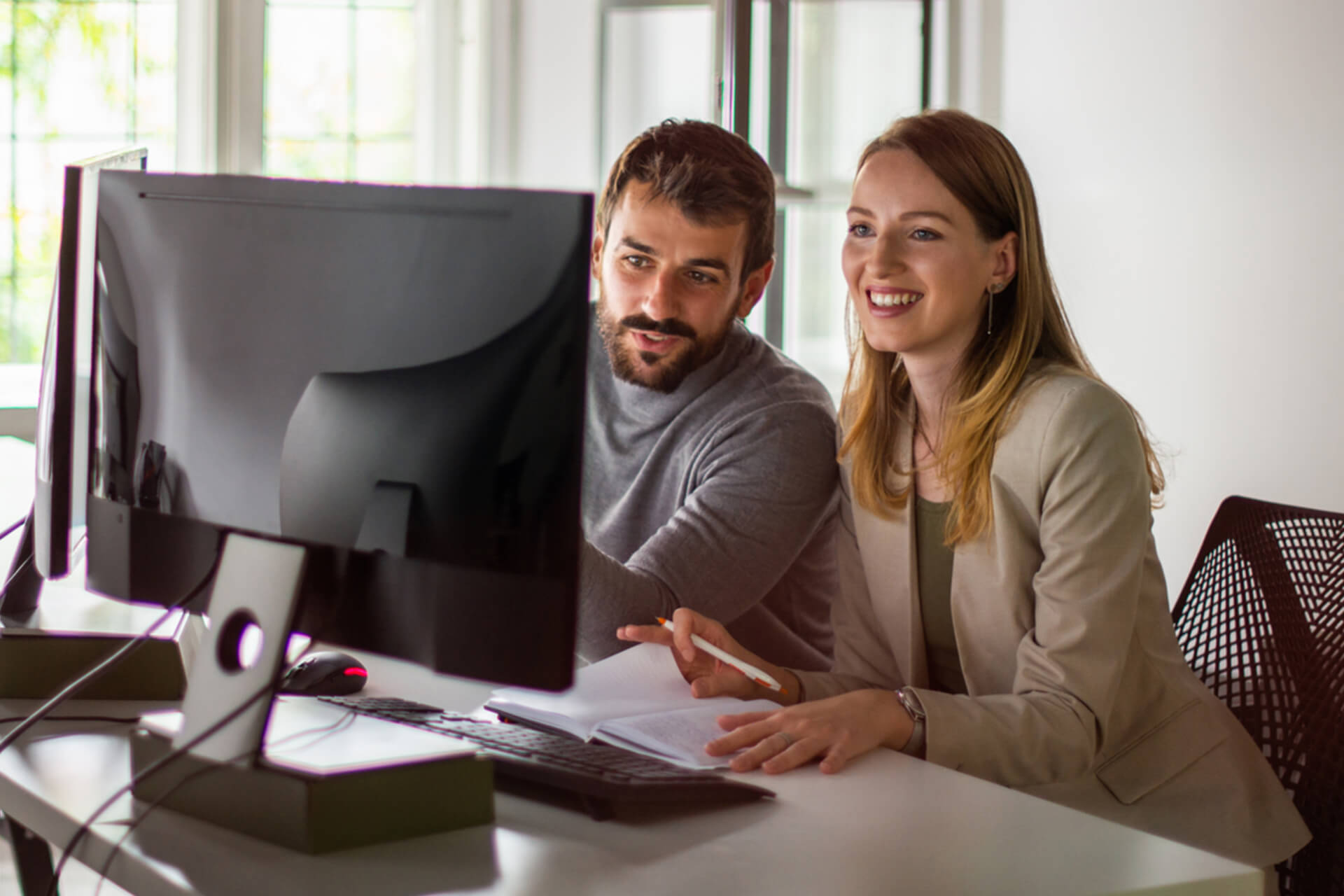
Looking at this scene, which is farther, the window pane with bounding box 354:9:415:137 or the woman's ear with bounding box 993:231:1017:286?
the window pane with bounding box 354:9:415:137

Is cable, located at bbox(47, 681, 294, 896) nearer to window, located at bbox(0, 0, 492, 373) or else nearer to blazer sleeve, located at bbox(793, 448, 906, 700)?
blazer sleeve, located at bbox(793, 448, 906, 700)

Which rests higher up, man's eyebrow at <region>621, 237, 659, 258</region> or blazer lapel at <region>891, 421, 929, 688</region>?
man's eyebrow at <region>621, 237, 659, 258</region>

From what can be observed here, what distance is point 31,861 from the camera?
4.47ft

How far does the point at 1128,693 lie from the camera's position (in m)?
1.41

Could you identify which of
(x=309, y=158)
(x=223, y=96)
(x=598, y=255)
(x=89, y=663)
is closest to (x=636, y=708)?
(x=89, y=663)

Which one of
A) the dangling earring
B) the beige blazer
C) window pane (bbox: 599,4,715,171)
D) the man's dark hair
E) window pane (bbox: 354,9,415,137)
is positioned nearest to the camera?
the beige blazer

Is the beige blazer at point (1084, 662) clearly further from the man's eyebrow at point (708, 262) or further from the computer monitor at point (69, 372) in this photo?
the computer monitor at point (69, 372)

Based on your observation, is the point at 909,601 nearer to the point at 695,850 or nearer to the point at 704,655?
the point at 704,655

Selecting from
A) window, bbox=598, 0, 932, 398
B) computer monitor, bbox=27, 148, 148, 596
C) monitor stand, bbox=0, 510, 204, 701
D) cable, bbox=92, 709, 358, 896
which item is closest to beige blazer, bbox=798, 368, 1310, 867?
cable, bbox=92, 709, 358, 896

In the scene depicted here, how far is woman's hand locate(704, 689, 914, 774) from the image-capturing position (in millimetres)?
1061

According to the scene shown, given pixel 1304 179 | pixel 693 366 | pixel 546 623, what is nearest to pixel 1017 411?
pixel 693 366

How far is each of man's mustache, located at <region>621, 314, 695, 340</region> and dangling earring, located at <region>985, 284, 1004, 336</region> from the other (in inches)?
16.0

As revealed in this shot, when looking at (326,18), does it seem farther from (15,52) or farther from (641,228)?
(641,228)

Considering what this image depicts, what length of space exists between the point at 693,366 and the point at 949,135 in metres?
0.49
